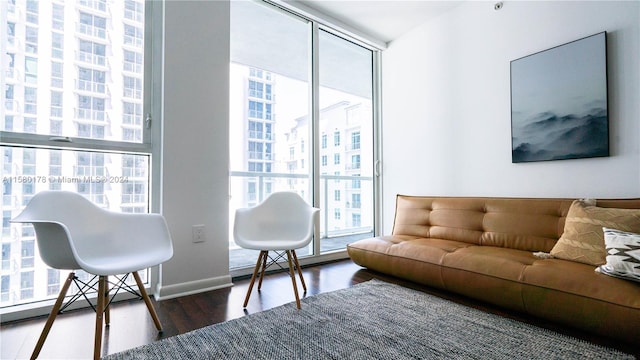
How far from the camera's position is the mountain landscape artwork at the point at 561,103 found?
2191 millimetres

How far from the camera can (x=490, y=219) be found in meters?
2.54

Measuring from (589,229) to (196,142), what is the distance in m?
2.74

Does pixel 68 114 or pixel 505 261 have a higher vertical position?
pixel 68 114

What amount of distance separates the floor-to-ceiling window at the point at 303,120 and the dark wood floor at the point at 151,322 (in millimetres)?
633

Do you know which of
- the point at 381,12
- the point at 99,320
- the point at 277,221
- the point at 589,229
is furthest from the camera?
the point at 381,12

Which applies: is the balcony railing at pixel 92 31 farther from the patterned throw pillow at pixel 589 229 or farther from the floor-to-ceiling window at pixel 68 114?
the patterned throw pillow at pixel 589 229

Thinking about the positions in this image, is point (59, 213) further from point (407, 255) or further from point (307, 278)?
point (407, 255)

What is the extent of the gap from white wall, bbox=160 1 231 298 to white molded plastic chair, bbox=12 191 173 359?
408 mm

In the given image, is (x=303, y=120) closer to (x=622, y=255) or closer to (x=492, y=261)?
(x=492, y=261)

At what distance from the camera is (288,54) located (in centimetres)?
327

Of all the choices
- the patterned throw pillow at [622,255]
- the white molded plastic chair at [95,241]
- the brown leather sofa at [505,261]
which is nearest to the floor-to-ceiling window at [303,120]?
the brown leather sofa at [505,261]

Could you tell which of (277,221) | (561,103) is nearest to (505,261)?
(561,103)

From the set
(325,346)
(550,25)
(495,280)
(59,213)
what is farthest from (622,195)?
(59,213)

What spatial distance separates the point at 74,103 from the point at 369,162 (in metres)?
2.97
